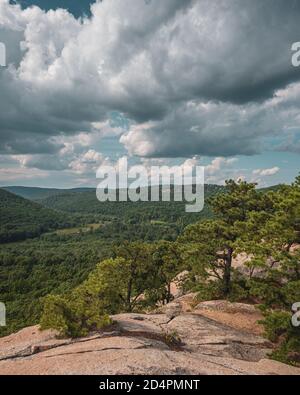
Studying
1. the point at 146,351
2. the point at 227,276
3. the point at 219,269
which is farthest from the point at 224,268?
the point at 146,351

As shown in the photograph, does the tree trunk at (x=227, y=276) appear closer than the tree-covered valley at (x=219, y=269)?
No

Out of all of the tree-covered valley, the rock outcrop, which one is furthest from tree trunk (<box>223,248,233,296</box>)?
the rock outcrop

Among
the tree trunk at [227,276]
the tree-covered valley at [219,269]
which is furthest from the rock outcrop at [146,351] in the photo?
the tree trunk at [227,276]

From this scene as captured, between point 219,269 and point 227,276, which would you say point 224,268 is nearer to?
point 227,276

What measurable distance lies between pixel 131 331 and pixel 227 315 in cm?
1156

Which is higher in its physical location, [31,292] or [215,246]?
[215,246]

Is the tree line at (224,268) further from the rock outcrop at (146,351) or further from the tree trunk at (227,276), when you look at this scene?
the rock outcrop at (146,351)

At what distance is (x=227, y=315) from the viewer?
27594 mm

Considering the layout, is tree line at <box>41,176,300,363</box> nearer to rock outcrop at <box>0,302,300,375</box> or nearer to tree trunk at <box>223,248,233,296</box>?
tree trunk at <box>223,248,233,296</box>

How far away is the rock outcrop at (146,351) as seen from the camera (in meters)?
13.2

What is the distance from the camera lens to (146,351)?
14.8m
